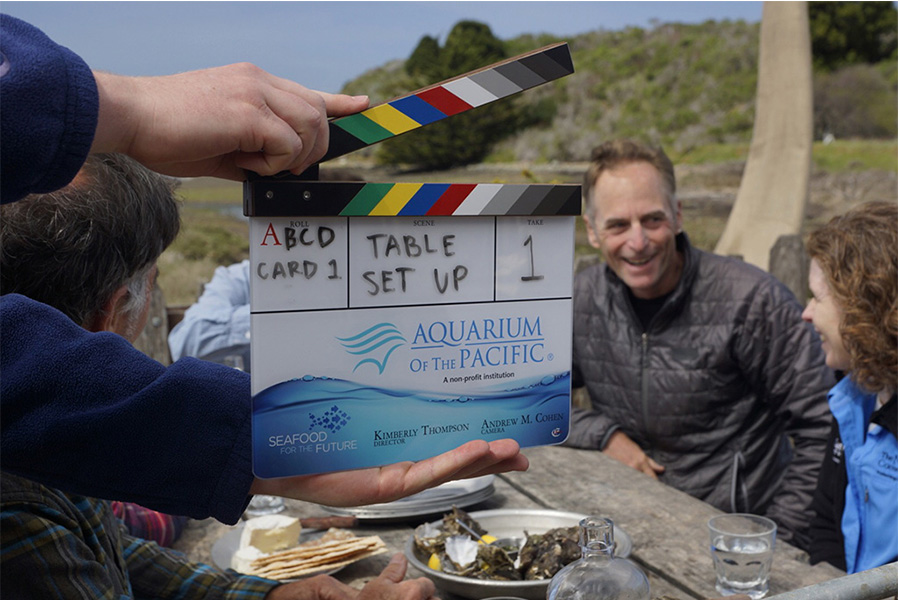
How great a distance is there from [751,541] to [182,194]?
1305 mm

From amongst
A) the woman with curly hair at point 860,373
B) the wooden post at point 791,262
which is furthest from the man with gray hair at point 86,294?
the wooden post at point 791,262

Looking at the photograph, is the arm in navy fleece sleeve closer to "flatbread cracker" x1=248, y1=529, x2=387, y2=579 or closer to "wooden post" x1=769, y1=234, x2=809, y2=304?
"flatbread cracker" x1=248, y1=529, x2=387, y2=579

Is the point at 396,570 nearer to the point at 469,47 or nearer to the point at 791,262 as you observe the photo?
the point at 791,262

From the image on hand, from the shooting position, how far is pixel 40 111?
2.27 feet

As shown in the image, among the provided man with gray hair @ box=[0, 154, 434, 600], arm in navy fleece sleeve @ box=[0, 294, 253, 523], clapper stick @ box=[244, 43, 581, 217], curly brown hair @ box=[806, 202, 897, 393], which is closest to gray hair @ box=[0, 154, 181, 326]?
man with gray hair @ box=[0, 154, 434, 600]

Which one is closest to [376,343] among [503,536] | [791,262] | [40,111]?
[40,111]

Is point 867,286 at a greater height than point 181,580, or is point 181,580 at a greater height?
point 867,286

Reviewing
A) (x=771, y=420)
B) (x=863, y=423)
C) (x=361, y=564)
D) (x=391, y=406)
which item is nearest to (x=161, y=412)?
(x=391, y=406)

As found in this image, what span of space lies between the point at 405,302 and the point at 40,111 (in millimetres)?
460

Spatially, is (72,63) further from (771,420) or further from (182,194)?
(771,420)

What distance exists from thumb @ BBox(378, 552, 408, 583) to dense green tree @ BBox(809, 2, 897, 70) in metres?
16.8

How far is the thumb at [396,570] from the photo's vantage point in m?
1.38

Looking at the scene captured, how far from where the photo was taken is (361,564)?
1667 mm

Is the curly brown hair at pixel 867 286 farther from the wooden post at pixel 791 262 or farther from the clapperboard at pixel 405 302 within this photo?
the wooden post at pixel 791 262
